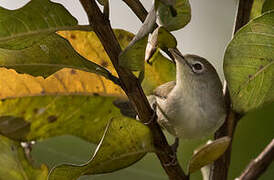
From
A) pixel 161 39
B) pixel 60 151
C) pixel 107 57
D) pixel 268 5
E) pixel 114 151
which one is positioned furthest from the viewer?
pixel 60 151

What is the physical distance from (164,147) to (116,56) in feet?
0.66

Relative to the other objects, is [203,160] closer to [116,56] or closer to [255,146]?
[116,56]

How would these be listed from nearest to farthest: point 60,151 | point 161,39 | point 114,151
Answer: point 161,39
point 114,151
point 60,151

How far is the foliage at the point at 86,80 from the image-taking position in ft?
2.92

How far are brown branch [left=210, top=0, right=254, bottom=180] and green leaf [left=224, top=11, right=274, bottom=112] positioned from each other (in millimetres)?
155

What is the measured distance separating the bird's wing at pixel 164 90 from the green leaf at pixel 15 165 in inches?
13.4

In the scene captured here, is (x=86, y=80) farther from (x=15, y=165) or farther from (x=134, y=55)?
(x=134, y=55)

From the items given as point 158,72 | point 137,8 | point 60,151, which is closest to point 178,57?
point 158,72

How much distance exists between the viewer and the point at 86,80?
1.26 meters

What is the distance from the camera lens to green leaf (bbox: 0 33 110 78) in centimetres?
97

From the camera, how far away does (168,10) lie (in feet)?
→ 2.79

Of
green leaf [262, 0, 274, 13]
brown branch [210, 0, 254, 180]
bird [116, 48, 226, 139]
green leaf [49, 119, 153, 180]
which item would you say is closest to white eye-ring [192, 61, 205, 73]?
bird [116, 48, 226, 139]

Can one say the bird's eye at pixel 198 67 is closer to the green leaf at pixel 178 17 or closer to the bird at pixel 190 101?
the bird at pixel 190 101

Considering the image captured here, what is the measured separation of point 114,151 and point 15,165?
0.31 meters
